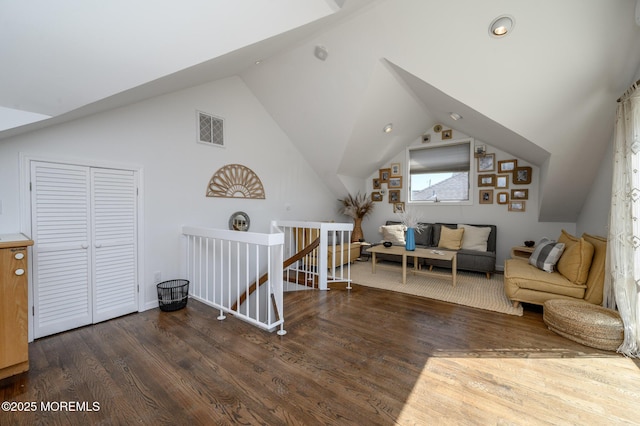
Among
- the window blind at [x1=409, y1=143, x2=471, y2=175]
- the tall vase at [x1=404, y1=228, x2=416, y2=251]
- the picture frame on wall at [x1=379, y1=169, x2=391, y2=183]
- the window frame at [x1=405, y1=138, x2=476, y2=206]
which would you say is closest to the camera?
the tall vase at [x1=404, y1=228, x2=416, y2=251]

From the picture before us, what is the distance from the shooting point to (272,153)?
4598 mm

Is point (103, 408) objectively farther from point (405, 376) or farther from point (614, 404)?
point (614, 404)

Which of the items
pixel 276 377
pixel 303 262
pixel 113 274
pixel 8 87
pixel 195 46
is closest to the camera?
pixel 8 87

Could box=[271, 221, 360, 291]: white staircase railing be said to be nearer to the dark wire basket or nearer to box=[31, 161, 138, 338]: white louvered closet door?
the dark wire basket

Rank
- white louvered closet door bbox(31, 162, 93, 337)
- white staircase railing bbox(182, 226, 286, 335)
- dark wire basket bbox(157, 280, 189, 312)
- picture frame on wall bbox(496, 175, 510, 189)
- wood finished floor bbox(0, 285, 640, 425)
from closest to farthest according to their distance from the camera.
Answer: wood finished floor bbox(0, 285, 640, 425)
white louvered closet door bbox(31, 162, 93, 337)
white staircase railing bbox(182, 226, 286, 335)
dark wire basket bbox(157, 280, 189, 312)
picture frame on wall bbox(496, 175, 510, 189)

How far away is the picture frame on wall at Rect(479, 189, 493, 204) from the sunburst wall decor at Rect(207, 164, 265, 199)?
4.28 metres

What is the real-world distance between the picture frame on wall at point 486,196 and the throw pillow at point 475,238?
1.97 feet

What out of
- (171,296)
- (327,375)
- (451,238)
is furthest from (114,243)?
(451,238)

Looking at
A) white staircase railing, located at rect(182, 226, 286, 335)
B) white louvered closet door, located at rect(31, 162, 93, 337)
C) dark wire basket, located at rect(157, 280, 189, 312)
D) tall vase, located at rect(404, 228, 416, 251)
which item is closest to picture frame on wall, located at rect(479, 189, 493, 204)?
tall vase, located at rect(404, 228, 416, 251)

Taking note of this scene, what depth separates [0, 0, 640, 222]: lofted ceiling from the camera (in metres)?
1.67

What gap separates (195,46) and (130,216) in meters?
1.98

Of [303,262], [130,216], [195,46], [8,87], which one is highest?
[195,46]

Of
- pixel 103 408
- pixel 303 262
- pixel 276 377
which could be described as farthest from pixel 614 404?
pixel 303 262

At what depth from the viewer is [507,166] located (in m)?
4.74
